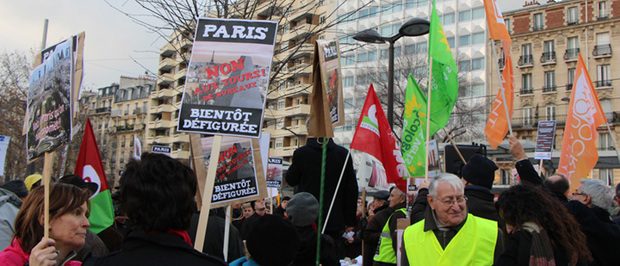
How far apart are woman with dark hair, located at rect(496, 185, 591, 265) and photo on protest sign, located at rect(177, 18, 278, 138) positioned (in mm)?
2018

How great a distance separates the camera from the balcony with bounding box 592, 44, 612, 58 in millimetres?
51125

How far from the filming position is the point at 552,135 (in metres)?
13.1

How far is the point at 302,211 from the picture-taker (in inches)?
207

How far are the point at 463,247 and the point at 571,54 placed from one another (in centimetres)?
5402

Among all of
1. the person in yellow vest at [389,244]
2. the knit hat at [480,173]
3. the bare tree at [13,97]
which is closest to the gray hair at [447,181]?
the knit hat at [480,173]

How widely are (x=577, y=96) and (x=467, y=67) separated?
4748cm

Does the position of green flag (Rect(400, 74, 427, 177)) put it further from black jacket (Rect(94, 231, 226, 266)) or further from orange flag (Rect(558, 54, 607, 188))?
black jacket (Rect(94, 231, 226, 266))

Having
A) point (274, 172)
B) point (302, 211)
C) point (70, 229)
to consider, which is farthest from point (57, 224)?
point (274, 172)

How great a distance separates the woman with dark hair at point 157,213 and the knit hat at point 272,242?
90 cm

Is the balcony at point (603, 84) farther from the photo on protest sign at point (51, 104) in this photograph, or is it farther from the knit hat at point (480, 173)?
the photo on protest sign at point (51, 104)

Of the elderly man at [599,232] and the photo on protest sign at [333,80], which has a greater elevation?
the photo on protest sign at [333,80]

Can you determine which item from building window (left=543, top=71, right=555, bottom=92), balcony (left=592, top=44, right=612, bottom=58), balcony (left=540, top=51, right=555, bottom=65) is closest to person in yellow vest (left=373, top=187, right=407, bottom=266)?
balcony (left=592, top=44, right=612, bottom=58)

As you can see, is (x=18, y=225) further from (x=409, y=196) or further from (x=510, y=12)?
(x=510, y=12)

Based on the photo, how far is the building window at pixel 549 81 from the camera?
54259mm
